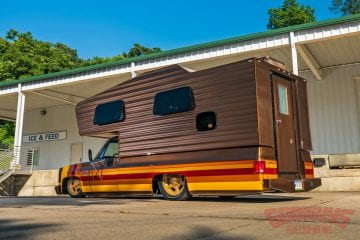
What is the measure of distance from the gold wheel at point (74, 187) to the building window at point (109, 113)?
2.00 metres

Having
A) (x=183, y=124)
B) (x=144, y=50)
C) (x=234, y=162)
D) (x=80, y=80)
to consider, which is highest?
(x=144, y=50)

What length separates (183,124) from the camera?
830cm

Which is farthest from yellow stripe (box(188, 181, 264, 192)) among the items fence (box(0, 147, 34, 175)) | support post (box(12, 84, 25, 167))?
support post (box(12, 84, 25, 167))

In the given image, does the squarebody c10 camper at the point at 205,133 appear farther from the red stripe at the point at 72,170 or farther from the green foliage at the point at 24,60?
the green foliage at the point at 24,60

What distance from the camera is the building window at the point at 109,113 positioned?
31.0 feet

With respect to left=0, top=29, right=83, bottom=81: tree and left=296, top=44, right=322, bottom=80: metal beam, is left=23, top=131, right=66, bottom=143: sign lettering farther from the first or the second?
left=296, top=44, right=322, bottom=80: metal beam

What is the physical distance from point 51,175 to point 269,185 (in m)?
11.7

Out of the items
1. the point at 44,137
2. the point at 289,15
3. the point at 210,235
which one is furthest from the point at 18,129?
the point at 289,15

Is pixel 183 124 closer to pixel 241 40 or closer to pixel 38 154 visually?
pixel 241 40

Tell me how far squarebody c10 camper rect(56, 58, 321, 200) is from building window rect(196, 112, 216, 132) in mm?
21

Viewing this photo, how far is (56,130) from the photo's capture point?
80.5ft

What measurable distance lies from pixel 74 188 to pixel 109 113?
2666 mm

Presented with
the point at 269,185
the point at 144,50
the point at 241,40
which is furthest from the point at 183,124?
the point at 144,50

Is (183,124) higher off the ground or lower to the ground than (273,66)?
lower
